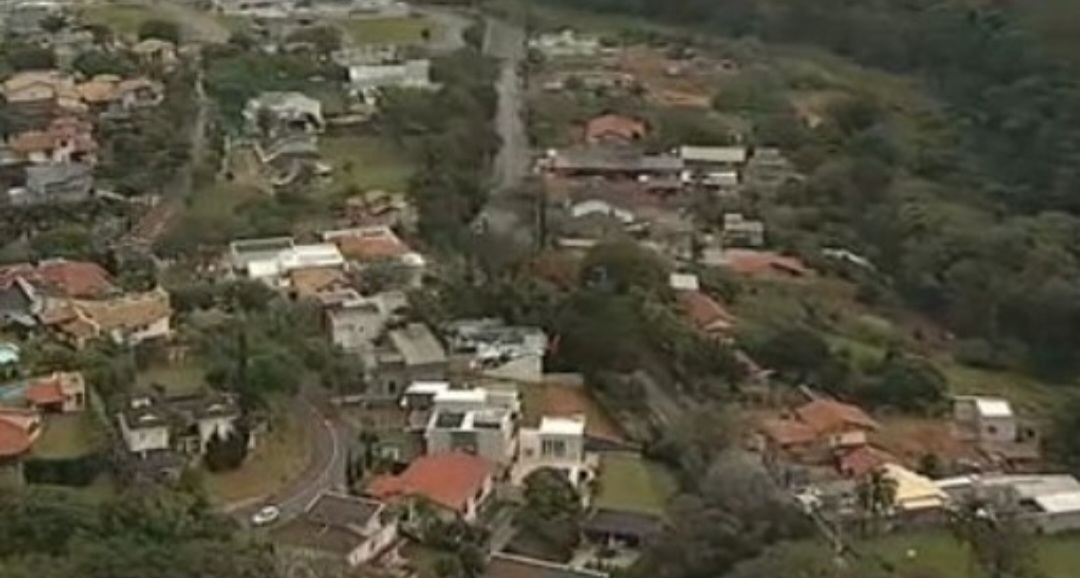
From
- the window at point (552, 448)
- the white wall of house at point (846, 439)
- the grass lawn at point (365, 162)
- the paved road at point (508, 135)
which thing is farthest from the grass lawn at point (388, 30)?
the window at point (552, 448)

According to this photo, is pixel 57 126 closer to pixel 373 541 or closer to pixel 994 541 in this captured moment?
pixel 373 541

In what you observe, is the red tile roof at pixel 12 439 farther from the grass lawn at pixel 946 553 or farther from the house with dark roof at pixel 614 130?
the house with dark roof at pixel 614 130

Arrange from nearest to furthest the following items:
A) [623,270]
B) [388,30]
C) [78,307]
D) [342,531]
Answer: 1. [342,531]
2. [78,307]
3. [623,270]
4. [388,30]

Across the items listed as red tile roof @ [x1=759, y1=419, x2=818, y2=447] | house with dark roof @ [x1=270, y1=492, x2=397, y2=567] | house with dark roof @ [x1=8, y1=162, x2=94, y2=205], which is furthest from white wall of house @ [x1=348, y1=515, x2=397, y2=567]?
house with dark roof @ [x1=8, y1=162, x2=94, y2=205]

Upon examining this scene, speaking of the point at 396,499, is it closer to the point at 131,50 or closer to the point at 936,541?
the point at 936,541

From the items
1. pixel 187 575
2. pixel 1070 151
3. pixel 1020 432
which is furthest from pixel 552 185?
pixel 187 575

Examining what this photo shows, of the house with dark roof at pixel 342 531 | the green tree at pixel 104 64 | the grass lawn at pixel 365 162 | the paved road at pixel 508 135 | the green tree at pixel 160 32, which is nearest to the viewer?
the house with dark roof at pixel 342 531

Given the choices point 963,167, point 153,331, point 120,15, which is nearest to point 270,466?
point 153,331
